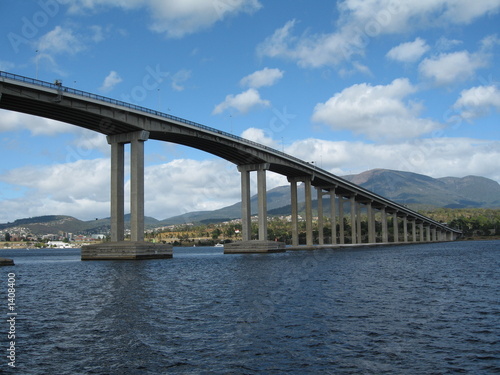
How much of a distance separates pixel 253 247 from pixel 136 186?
112 feet

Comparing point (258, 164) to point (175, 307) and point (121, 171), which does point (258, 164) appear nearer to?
point (121, 171)

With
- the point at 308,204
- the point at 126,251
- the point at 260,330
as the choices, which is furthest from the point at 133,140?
the point at 308,204

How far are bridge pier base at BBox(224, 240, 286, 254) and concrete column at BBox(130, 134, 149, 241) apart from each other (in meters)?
31.1

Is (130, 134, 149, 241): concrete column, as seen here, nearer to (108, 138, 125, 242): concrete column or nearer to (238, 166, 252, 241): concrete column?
(108, 138, 125, 242): concrete column

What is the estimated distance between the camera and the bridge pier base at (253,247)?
332ft

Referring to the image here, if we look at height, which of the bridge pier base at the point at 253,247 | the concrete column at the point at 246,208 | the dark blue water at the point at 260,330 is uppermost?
the concrete column at the point at 246,208

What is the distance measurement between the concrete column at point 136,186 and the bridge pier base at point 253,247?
31058 millimetres

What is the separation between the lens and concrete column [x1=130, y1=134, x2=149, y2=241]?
75.5 metres

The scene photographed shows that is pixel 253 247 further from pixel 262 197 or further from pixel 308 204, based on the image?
pixel 308 204

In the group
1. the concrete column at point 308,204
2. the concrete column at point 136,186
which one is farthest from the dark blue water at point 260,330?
the concrete column at point 308,204

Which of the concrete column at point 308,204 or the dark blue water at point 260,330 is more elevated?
the concrete column at point 308,204

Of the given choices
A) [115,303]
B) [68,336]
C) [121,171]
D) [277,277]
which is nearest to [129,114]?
[121,171]

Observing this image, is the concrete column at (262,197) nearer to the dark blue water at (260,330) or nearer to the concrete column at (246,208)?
the concrete column at (246,208)

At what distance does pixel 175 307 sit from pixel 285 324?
316 inches
